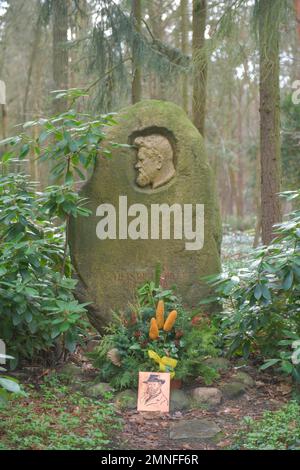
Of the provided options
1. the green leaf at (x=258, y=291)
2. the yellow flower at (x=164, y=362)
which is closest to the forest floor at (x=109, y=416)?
the yellow flower at (x=164, y=362)

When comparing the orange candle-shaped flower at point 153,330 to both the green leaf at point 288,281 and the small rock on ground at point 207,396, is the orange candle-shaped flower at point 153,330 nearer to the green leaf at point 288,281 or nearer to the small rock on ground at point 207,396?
the small rock on ground at point 207,396

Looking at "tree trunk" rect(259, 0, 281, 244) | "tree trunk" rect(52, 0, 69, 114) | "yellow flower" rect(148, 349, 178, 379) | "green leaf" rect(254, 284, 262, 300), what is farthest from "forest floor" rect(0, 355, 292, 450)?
"tree trunk" rect(52, 0, 69, 114)

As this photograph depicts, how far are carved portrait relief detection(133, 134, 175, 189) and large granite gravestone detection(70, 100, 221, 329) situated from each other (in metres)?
0.01

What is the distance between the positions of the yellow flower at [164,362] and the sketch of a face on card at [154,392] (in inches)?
3.5

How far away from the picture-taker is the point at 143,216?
599cm

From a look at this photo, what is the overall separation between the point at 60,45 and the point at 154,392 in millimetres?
6439

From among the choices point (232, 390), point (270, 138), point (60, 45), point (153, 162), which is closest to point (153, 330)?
point (232, 390)

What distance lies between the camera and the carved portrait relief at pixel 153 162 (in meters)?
6.06

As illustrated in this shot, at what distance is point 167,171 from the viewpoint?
241 inches

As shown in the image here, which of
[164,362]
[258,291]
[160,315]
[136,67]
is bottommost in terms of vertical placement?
[164,362]

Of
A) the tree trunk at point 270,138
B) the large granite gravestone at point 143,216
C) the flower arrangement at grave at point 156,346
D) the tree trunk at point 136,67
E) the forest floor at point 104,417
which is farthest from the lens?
the tree trunk at point 136,67

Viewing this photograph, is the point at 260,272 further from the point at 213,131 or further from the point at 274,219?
the point at 213,131

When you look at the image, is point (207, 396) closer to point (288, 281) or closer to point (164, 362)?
point (164, 362)
